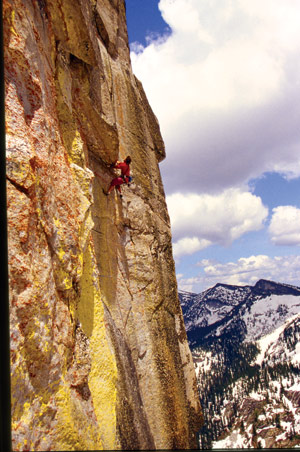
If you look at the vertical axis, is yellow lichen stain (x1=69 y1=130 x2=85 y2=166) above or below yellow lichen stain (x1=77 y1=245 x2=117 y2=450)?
above

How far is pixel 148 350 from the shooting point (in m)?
9.62

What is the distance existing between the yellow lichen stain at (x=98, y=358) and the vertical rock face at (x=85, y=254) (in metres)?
0.03

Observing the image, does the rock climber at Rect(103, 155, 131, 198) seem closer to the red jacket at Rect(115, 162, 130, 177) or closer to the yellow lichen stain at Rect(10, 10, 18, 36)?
the red jacket at Rect(115, 162, 130, 177)

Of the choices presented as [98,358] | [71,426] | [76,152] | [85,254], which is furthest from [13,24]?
[98,358]

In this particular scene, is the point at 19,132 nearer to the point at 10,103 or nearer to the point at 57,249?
the point at 10,103

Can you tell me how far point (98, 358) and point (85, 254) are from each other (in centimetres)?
219

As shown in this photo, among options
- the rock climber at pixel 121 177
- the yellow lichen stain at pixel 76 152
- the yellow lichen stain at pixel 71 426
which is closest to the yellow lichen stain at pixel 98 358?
the yellow lichen stain at pixel 71 426

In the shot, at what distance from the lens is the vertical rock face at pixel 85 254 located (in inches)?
161

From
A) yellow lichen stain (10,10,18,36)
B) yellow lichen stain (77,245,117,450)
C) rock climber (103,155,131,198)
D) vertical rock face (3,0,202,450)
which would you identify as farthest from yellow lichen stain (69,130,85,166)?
yellow lichen stain (10,10,18,36)

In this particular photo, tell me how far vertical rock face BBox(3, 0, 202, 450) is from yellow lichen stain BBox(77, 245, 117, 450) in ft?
0.11

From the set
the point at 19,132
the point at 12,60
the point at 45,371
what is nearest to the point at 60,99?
the point at 12,60

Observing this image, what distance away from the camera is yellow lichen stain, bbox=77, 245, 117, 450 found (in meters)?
5.79

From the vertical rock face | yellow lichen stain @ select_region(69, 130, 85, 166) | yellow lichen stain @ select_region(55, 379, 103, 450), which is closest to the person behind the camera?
yellow lichen stain @ select_region(55, 379, 103, 450)

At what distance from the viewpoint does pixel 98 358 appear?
620cm
